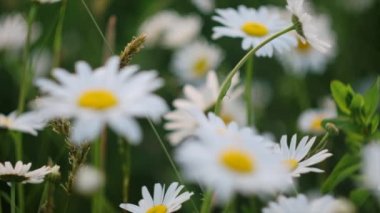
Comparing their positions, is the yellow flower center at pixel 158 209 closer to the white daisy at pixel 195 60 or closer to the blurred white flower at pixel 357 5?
the white daisy at pixel 195 60

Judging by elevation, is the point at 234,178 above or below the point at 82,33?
below

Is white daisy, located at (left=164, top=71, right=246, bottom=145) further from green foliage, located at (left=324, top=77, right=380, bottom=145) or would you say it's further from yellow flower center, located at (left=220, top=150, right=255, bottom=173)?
yellow flower center, located at (left=220, top=150, right=255, bottom=173)

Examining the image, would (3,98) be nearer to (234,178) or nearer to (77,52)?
(77,52)

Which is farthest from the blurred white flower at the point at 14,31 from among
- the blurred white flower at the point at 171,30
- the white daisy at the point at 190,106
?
the white daisy at the point at 190,106

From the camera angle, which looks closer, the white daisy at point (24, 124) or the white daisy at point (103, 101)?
the white daisy at point (103, 101)

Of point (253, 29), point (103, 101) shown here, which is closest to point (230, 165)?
point (103, 101)

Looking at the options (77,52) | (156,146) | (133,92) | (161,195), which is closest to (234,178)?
(133,92)
